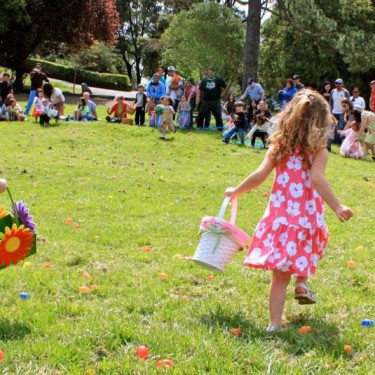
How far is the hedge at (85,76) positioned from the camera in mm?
41531

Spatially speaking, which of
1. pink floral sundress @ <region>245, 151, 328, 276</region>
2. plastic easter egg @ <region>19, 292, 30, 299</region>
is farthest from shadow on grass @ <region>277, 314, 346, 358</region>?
plastic easter egg @ <region>19, 292, 30, 299</region>

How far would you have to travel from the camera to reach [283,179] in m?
4.02

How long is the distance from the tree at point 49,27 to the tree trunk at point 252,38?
11.5 m

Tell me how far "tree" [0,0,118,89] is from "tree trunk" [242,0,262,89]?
11.5 meters

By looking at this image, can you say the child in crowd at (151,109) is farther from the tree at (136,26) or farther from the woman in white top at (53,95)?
the tree at (136,26)

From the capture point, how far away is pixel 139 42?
5734cm

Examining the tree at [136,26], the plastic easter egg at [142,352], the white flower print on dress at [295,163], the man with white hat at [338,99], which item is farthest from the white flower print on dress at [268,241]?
the tree at [136,26]

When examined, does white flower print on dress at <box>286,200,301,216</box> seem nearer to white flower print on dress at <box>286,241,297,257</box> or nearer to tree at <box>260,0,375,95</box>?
white flower print on dress at <box>286,241,297,257</box>

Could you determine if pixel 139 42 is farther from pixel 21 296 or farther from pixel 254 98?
pixel 21 296

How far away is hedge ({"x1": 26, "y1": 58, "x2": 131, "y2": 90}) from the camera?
41.5m

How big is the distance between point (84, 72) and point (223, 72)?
13.6 meters

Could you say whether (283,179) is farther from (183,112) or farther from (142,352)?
(183,112)

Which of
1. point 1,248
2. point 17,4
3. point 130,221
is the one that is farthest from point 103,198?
point 17,4

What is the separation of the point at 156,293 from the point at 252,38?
15.6 metres
